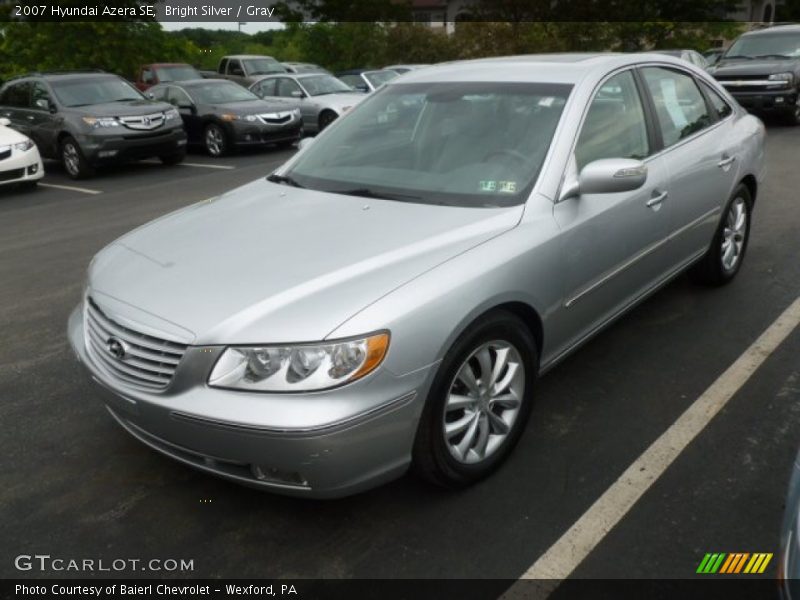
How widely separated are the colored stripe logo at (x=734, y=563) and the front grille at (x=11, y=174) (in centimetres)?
1058

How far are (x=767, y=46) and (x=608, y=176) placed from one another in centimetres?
1397

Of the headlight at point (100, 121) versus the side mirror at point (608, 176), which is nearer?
the side mirror at point (608, 176)

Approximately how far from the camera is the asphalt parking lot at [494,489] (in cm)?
273

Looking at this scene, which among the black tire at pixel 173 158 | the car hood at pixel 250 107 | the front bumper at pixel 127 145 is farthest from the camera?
the car hood at pixel 250 107

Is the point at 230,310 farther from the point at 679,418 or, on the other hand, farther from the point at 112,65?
the point at 112,65

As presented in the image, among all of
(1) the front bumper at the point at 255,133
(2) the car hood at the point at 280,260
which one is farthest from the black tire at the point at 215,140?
(2) the car hood at the point at 280,260

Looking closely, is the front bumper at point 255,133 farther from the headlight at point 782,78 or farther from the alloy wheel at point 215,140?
the headlight at point 782,78

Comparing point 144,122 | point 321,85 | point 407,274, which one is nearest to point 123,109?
point 144,122

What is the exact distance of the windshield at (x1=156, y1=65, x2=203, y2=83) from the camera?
779 inches

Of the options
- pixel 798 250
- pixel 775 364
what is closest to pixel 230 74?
pixel 798 250

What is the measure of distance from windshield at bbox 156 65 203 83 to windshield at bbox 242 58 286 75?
2.18 m

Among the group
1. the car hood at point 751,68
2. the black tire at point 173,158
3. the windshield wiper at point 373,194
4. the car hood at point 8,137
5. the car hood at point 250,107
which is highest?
the car hood at point 751,68

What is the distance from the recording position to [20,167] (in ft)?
35.0

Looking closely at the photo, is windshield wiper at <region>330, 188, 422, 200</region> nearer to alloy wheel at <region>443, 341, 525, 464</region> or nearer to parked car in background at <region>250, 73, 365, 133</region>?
alloy wheel at <region>443, 341, 525, 464</region>
